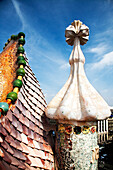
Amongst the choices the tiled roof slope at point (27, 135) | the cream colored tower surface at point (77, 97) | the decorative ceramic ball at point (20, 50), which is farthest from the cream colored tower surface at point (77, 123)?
the decorative ceramic ball at point (20, 50)

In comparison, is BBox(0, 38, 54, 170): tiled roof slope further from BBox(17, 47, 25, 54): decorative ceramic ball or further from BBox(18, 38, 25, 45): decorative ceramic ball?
BBox(18, 38, 25, 45): decorative ceramic ball

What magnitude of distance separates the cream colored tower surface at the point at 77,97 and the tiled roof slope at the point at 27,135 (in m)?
0.40

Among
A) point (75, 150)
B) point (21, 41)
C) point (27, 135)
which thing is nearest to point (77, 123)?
point (75, 150)

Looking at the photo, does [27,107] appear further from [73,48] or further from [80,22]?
[80,22]

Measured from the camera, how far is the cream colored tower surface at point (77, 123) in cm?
326

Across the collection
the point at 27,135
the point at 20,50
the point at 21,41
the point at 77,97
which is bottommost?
the point at 27,135

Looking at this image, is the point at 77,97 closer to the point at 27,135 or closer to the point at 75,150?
the point at 75,150

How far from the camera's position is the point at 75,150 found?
3271 millimetres

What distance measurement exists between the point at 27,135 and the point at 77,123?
117 centimetres

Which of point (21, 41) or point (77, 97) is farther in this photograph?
point (21, 41)

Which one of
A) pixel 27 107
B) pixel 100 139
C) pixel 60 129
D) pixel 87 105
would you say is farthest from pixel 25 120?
pixel 100 139

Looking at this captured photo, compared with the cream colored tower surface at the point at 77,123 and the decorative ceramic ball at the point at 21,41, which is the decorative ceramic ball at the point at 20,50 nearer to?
the decorative ceramic ball at the point at 21,41

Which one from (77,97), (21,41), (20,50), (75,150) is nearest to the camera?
(75,150)

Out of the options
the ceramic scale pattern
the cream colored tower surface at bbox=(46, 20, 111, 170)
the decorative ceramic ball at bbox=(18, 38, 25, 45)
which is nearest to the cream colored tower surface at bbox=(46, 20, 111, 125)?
the cream colored tower surface at bbox=(46, 20, 111, 170)
